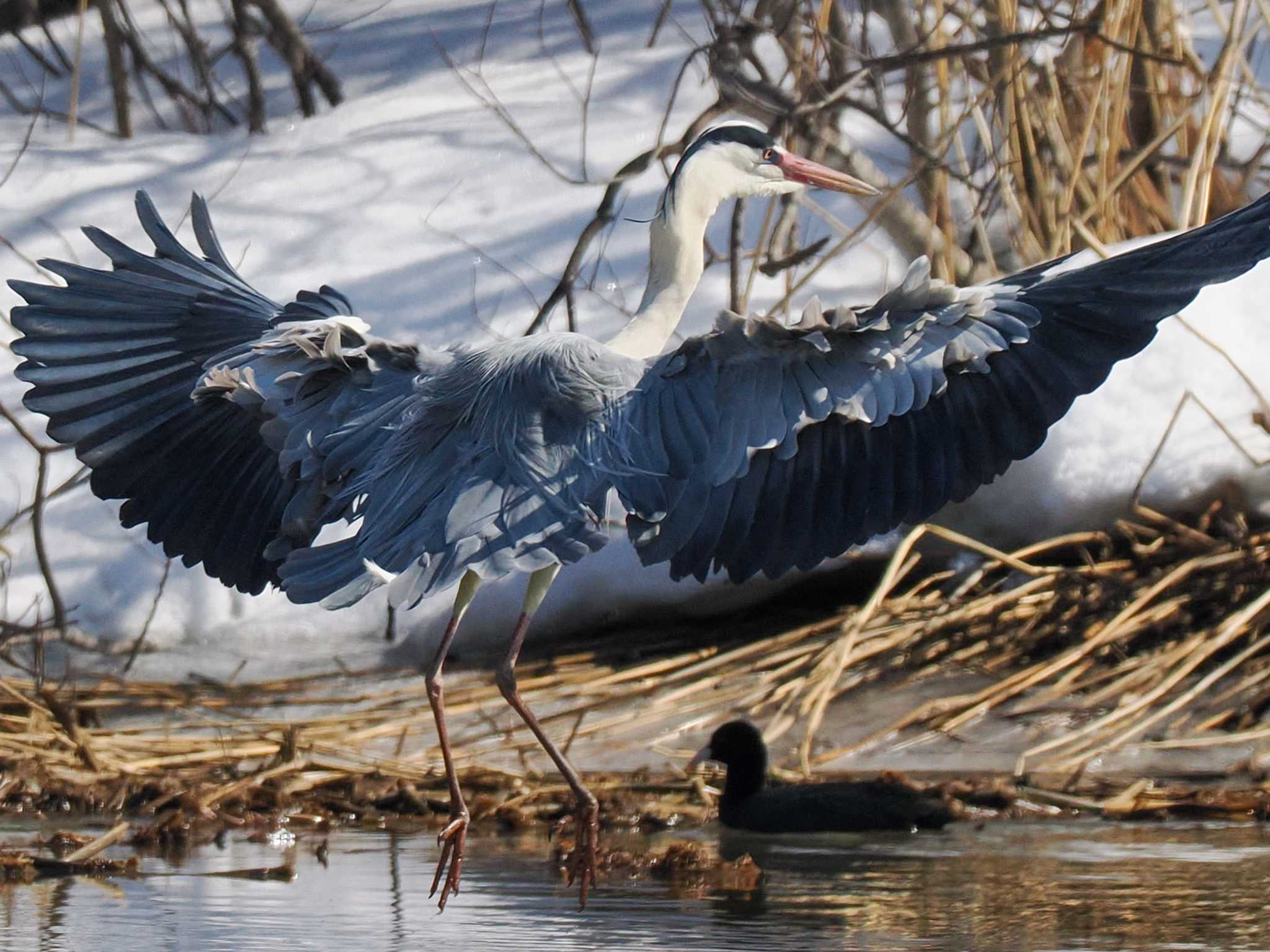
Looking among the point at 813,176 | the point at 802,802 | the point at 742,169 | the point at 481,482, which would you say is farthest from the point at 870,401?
the point at 802,802

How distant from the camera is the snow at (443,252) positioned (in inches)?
235

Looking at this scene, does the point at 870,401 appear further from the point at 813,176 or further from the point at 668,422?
the point at 813,176

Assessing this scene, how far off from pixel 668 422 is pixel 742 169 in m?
0.99

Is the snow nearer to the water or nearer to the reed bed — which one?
the reed bed

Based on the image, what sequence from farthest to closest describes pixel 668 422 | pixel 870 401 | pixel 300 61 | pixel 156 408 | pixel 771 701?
pixel 300 61 → pixel 771 701 → pixel 156 408 → pixel 668 422 → pixel 870 401

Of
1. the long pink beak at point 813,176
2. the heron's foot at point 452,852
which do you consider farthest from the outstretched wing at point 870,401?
the long pink beak at point 813,176

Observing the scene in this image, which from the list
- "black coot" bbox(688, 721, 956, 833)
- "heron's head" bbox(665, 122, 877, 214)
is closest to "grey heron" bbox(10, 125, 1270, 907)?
"heron's head" bbox(665, 122, 877, 214)

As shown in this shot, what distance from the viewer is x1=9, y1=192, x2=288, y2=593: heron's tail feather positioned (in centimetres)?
446

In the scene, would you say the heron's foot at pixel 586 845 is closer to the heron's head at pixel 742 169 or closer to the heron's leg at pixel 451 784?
the heron's leg at pixel 451 784

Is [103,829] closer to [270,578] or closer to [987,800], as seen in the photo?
[270,578]

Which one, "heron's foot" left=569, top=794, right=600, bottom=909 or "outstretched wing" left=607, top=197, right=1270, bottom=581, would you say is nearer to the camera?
"outstretched wing" left=607, top=197, right=1270, bottom=581

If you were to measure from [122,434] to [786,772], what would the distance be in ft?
5.98

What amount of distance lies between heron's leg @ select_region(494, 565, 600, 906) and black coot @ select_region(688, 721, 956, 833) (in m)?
0.70

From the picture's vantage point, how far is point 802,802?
480cm
